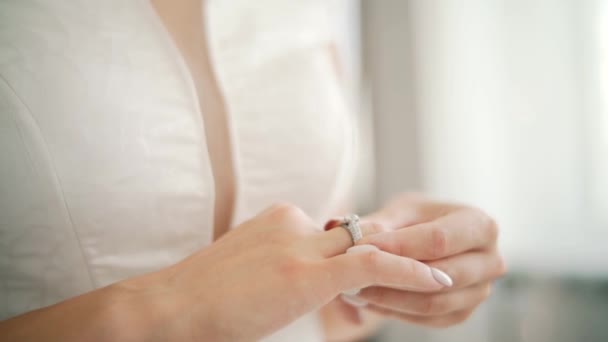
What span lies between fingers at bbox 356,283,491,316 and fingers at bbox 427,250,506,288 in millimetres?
21

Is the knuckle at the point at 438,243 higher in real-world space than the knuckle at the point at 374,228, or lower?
lower

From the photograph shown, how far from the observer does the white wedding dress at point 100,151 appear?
17.3 inches

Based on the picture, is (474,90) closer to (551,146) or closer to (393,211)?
(551,146)

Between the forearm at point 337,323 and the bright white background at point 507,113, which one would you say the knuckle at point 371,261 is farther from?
the bright white background at point 507,113

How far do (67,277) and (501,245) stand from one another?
3.65 feet

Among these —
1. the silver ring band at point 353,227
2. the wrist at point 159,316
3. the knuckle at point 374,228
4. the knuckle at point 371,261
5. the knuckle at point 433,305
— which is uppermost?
the silver ring band at point 353,227

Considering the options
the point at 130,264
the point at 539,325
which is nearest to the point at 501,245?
the point at 539,325

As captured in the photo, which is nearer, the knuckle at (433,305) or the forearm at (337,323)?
the knuckle at (433,305)

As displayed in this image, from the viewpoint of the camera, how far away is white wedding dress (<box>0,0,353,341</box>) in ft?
1.44

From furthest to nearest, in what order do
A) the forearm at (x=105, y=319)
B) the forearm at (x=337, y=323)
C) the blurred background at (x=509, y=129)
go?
the blurred background at (x=509, y=129) → the forearm at (x=337, y=323) → the forearm at (x=105, y=319)

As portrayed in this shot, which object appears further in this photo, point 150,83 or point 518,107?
point 518,107

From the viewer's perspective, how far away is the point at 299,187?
2.33ft

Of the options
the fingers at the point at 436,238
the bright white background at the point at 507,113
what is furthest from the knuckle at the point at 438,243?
the bright white background at the point at 507,113

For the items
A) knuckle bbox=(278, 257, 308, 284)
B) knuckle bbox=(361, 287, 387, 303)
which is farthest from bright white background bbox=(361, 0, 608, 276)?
knuckle bbox=(278, 257, 308, 284)
